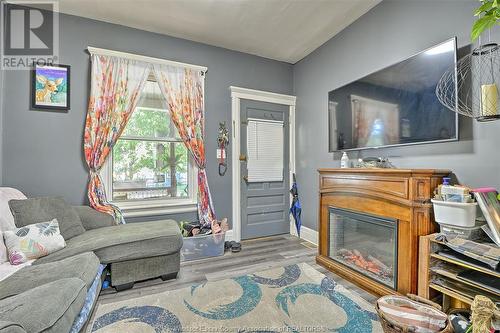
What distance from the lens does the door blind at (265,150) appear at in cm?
349

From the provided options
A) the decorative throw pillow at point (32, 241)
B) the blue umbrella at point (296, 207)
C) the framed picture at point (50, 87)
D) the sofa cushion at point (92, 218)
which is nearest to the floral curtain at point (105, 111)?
the sofa cushion at point (92, 218)

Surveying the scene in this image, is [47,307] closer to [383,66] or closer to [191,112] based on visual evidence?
[191,112]

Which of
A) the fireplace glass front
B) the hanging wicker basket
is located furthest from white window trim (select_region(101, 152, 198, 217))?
the hanging wicker basket

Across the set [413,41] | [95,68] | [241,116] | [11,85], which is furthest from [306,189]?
[11,85]

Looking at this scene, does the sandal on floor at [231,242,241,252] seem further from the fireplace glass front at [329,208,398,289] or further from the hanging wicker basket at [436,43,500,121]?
the hanging wicker basket at [436,43,500,121]

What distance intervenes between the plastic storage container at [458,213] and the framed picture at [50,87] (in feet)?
12.1

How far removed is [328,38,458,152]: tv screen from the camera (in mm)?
1789

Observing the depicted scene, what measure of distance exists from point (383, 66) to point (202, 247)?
2894mm

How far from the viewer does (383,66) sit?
237 centimetres

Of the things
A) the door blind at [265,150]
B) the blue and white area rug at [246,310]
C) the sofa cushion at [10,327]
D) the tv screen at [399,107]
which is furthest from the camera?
the door blind at [265,150]

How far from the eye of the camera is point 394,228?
1.86 meters

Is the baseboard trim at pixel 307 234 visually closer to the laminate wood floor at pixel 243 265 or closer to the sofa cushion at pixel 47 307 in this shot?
the laminate wood floor at pixel 243 265

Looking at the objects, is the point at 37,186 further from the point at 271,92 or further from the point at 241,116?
the point at 271,92

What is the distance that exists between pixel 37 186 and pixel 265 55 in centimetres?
342
